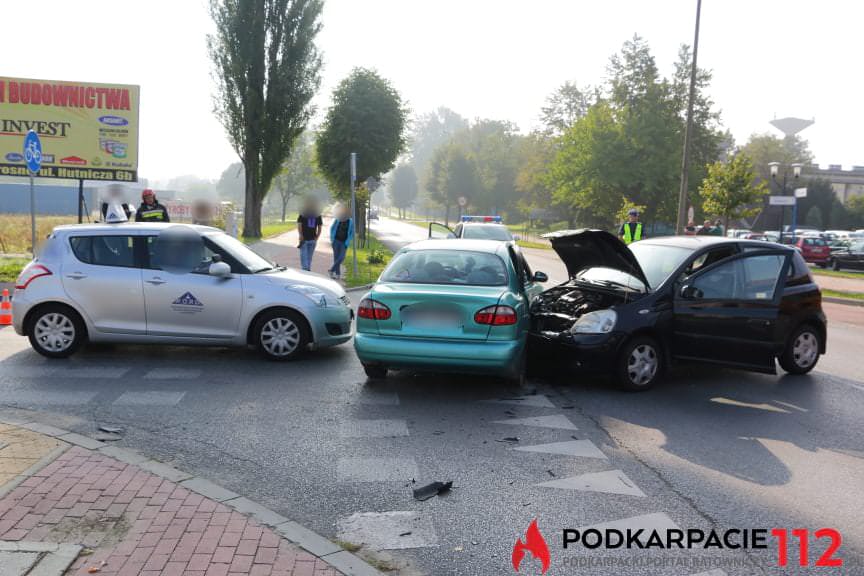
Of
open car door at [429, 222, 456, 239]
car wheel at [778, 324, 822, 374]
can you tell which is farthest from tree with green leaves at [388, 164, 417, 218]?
car wheel at [778, 324, 822, 374]

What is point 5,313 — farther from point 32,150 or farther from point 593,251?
point 593,251

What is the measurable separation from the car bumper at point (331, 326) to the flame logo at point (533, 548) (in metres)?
4.76

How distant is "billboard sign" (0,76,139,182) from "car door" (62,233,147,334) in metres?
17.6

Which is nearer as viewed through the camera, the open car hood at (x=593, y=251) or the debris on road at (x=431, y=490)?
the debris on road at (x=431, y=490)

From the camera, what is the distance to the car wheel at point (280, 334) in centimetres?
835

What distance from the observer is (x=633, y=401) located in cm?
712

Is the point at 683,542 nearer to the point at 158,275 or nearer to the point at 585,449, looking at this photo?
the point at 585,449

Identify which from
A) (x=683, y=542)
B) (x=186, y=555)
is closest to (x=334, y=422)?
(x=186, y=555)

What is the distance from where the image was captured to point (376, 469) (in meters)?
A: 5.05

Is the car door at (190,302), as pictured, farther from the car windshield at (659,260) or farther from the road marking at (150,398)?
the car windshield at (659,260)

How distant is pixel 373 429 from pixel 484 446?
3.23 feet

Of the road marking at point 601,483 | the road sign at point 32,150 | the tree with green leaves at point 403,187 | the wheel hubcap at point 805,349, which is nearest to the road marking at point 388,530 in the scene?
the road marking at point 601,483

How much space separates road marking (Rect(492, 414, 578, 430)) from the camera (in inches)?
244

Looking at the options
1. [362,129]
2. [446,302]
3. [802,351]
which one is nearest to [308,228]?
[446,302]
